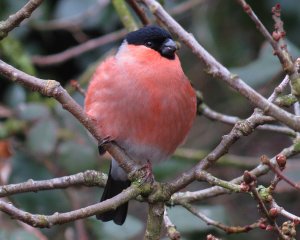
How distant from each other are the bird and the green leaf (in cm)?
54

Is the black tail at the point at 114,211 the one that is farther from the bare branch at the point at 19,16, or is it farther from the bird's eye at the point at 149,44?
the bare branch at the point at 19,16

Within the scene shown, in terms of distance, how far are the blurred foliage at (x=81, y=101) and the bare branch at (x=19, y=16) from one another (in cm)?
97

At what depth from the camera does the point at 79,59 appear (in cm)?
356

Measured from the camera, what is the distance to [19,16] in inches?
66.7

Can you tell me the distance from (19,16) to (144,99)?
25.8 inches

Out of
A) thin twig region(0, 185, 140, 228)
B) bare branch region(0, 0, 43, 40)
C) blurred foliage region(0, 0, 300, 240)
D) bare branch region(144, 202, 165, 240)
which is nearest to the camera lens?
thin twig region(0, 185, 140, 228)

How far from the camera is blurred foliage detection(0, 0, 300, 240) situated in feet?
9.27

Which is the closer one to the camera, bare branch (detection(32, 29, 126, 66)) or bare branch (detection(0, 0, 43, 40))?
bare branch (detection(0, 0, 43, 40))

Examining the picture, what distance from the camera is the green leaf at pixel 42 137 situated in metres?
2.89

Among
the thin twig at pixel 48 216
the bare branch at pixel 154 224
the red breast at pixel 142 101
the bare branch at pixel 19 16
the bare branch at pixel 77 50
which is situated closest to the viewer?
the thin twig at pixel 48 216

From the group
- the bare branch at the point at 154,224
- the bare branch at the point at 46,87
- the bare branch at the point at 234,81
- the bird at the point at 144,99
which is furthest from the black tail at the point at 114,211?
the bare branch at the point at 234,81

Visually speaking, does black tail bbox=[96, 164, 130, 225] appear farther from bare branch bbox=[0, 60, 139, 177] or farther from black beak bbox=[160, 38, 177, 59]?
bare branch bbox=[0, 60, 139, 177]

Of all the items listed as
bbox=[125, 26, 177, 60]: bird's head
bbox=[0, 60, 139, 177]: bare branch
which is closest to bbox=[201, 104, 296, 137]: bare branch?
bbox=[125, 26, 177, 60]: bird's head

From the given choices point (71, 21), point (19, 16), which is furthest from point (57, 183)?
point (71, 21)
